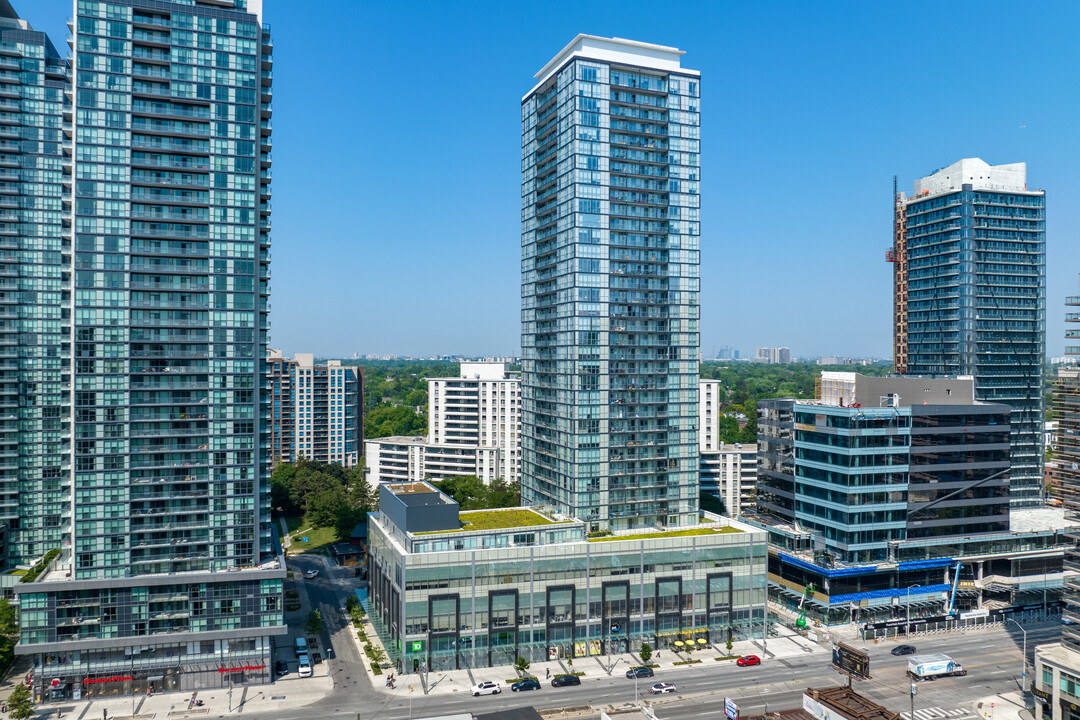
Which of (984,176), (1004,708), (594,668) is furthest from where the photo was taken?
(984,176)

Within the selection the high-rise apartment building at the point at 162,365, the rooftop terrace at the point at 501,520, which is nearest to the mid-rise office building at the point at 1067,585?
the rooftop terrace at the point at 501,520

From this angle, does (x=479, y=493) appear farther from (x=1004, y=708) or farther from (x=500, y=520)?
(x=1004, y=708)

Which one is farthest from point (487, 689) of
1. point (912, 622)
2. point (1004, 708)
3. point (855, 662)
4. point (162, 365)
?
point (912, 622)

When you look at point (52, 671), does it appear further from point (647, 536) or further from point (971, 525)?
point (971, 525)

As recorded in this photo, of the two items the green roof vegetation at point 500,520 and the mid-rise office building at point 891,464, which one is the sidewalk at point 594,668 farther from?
the mid-rise office building at point 891,464

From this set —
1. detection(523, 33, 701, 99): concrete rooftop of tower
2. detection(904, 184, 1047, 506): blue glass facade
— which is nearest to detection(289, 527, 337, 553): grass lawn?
detection(523, 33, 701, 99): concrete rooftop of tower
